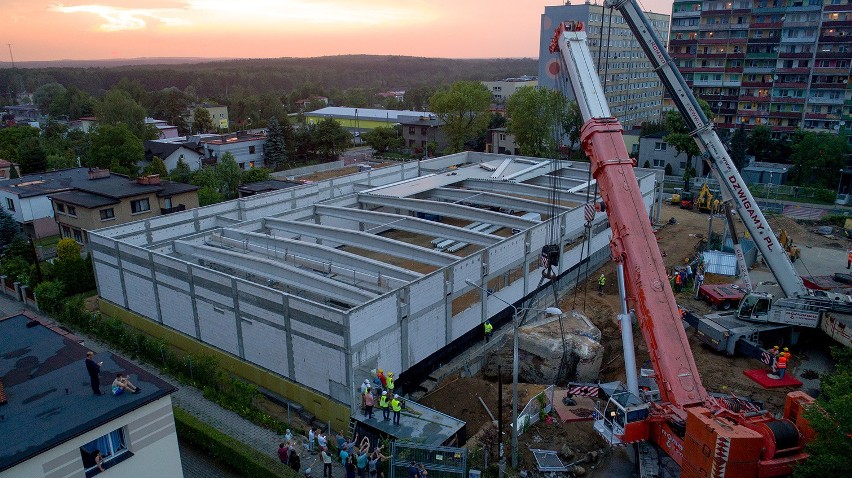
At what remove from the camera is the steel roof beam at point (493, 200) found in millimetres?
35062

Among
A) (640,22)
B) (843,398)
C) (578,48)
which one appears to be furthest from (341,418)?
(640,22)

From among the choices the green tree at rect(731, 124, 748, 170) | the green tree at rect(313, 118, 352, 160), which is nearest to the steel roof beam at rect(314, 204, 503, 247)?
the green tree at rect(731, 124, 748, 170)

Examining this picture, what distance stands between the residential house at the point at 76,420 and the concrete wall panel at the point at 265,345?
252 inches

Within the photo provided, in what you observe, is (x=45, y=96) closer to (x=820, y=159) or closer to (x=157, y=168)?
(x=157, y=168)

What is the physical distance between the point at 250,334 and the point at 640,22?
22.3m

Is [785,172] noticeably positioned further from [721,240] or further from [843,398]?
[843,398]

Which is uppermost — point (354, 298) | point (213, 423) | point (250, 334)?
point (354, 298)

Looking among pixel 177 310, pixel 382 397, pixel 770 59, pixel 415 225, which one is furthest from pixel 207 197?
pixel 770 59

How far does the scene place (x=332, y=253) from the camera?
26250 mm

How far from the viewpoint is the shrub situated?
32.3m

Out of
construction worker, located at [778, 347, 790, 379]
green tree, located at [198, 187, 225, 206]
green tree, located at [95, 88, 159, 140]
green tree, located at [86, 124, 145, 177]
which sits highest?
green tree, located at [95, 88, 159, 140]

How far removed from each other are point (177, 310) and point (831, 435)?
2548 centimetres

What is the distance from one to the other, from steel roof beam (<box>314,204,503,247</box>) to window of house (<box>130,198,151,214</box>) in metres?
17.1

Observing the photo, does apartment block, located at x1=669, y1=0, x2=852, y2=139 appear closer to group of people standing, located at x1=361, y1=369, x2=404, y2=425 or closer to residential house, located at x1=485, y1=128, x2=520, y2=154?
residential house, located at x1=485, y1=128, x2=520, y2=154
